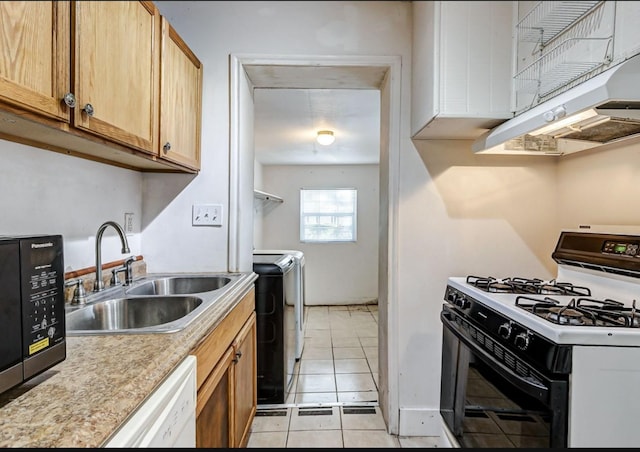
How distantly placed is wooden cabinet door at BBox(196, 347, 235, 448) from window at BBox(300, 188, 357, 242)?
369cm

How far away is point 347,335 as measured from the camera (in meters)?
3.46

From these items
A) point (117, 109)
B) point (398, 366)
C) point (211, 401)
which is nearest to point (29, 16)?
point (117, 109)

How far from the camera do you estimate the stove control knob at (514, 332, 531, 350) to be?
0.97 meters

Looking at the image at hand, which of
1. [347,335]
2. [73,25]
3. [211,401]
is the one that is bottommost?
[347,335]

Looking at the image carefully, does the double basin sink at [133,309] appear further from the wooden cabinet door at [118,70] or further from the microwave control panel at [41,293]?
the wooden cabinet door at [118,70]

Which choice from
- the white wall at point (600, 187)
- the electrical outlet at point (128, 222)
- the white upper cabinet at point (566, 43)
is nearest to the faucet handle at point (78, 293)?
the electrical outlet at point (128, 222)

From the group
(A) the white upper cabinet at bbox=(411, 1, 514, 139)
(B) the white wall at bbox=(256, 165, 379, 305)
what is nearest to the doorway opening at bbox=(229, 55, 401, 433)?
(A) the white upper cabinet at bbox=(411, 1, 514, 139)

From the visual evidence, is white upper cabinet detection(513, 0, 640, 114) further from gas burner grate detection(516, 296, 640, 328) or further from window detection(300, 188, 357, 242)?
window detection(300, 188, 357, 242)

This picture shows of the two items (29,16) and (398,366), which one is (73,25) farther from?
(398,366)

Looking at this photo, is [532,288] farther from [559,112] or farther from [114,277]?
[114,277]

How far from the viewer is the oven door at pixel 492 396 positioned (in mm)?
891

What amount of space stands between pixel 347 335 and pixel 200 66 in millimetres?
2719

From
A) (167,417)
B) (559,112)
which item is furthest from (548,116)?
(167,417)

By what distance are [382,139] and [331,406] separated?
1559mm
